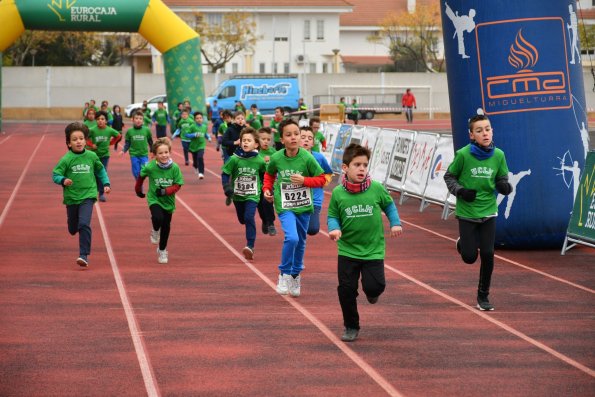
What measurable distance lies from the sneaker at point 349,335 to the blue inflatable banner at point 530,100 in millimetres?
6090

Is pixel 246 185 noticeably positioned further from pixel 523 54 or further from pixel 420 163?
pixel 420 163

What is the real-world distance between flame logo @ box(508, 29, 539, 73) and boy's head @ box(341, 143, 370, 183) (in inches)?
240

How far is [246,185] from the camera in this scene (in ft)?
47.5

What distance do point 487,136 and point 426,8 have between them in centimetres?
8241

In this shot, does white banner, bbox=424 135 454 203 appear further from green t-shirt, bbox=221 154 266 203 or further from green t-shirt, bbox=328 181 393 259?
green t-shirt, bbox=328 181 393 259

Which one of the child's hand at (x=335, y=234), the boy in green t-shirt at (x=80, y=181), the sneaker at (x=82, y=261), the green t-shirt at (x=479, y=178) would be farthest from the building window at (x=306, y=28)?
the child's hand at (x=335, y=234)

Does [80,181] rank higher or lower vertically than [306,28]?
lower

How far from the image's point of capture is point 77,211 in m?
13.8

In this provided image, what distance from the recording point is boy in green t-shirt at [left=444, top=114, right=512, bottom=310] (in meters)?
10.7

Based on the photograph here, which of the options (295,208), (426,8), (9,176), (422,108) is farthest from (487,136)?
(426,8)

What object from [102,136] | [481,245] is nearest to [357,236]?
[481,245]

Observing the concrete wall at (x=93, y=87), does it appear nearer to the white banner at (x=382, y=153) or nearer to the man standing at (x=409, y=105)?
the man standing at (x=409, y=105)

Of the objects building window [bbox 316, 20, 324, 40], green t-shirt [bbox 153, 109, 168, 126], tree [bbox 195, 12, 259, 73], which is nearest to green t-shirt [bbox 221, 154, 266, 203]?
green t-shirt [bbox 153, 109, 168, 126]

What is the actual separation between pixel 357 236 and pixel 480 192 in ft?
6.79
